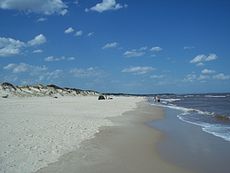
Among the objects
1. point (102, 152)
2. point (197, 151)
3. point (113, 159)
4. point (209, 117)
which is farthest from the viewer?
point (209, 117)

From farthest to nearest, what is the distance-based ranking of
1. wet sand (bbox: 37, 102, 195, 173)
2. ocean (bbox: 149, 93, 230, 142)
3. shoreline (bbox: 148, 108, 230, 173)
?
ocean (bbox: 149, 93, 230, 142) < shoreline (bbox: 148, 108, 230, 173) < wet sand (bbox: 37, 102, 195, 173)

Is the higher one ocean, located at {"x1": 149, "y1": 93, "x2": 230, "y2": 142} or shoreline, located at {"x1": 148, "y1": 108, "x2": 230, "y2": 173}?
ocean, located at {"x1": 149, "y1": 93, "x2": 230, "y2": 142}

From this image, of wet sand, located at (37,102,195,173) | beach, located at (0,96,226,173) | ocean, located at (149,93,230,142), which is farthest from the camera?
ocean, located at (149,93,230,142)

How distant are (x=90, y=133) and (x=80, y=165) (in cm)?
661

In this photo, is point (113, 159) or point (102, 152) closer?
point (113, 159)

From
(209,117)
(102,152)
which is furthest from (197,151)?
(209,117)

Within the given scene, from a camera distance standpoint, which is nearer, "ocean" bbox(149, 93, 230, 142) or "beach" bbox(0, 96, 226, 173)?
"beach" bbox(0, 96, 226, 173)

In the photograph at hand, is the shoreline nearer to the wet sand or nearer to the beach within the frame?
the beach

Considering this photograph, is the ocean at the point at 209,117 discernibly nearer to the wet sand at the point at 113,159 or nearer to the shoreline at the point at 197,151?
the shoreline at the point at 197,151

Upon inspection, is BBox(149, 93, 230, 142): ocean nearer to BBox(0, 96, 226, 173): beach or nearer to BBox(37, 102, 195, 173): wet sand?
BBox(0, 96, 226, 173): beach

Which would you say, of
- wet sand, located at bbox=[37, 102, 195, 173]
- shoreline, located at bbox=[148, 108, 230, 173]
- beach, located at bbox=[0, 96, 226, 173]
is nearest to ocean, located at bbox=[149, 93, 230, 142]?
shoreline, located at bbox=[148, 108, 230, 173]

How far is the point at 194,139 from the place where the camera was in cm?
1580

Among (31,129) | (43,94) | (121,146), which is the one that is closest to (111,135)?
(121,146)

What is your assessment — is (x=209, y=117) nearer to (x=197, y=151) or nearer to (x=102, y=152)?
(x=197, y=151)
